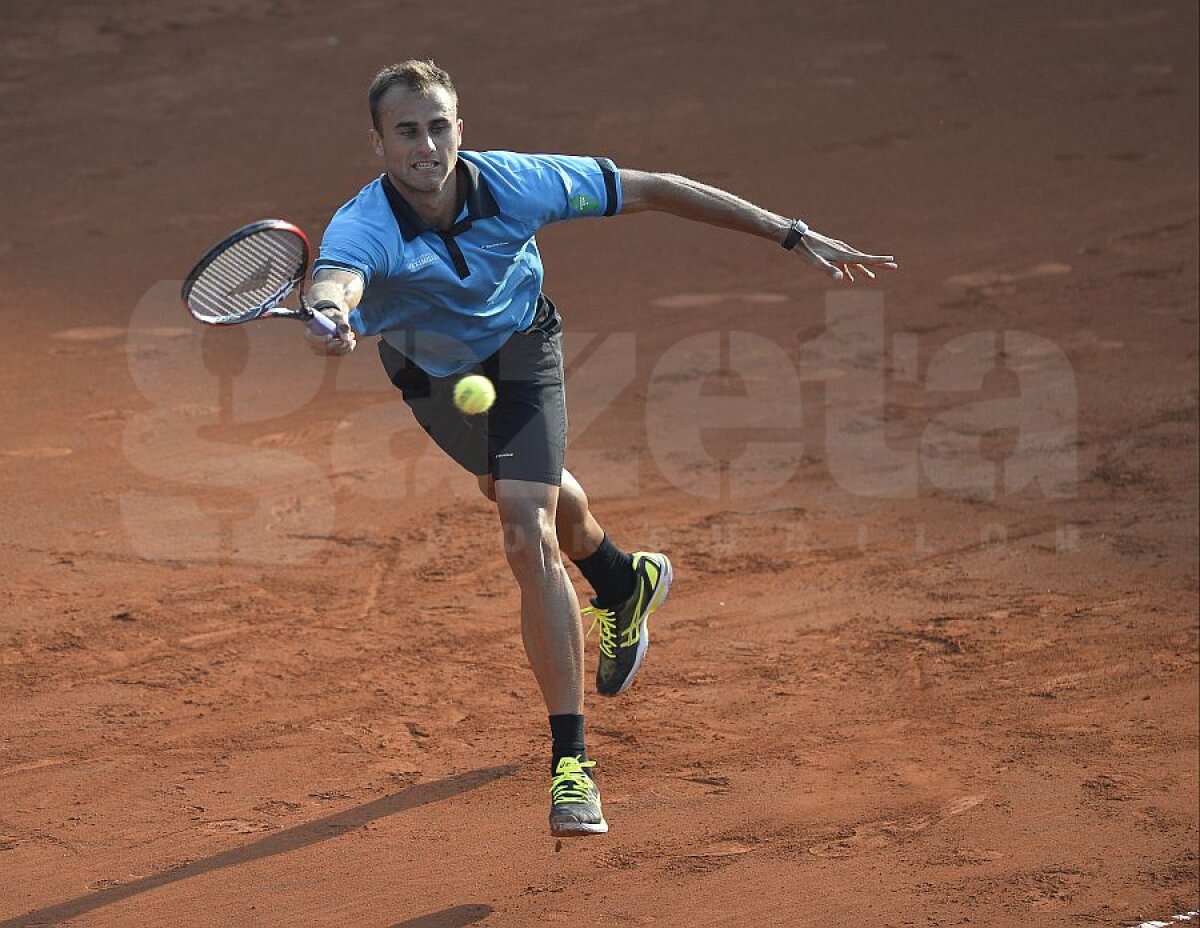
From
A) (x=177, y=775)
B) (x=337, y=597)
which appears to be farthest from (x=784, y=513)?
(x=177, y=775)

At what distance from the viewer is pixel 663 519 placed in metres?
7.13

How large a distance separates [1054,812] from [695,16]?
10214mm

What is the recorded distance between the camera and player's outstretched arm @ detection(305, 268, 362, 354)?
404 cm

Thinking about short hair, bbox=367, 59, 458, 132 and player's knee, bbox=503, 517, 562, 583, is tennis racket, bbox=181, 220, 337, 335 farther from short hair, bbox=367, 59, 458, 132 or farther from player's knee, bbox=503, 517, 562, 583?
player's knee, bbox=503, 517, 562, 583

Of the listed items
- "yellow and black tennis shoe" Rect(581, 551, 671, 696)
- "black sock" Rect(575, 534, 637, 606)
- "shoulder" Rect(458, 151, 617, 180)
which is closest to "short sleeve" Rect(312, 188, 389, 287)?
"shoulder" Rect(458, 151, 617, 180)

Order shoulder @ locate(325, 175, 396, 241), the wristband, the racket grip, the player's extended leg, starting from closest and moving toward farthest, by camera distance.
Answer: the racket grip < shoulder @ locate(325, 175, 396, 241) < the player's extended leg < the wristband

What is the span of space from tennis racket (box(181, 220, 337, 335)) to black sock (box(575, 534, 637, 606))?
1.49 meters

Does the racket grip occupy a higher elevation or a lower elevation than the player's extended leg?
higher

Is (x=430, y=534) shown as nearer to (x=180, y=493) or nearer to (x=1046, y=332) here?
(x=180, y=493)

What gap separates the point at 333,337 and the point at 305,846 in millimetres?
1619

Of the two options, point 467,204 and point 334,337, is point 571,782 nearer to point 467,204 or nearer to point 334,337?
point 334,337

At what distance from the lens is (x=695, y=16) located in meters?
14.0

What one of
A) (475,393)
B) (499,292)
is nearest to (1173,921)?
(475,393)

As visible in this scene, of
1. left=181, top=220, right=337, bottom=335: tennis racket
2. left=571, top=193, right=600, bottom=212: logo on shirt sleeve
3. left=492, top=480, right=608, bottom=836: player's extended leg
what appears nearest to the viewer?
left=181, top=220, right=337, bottom=335: tennis racket
